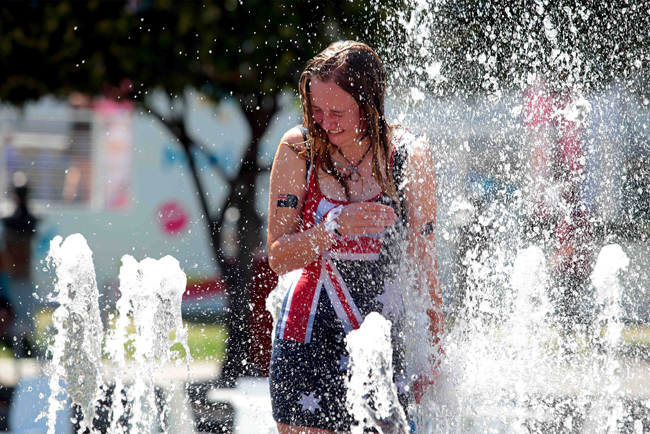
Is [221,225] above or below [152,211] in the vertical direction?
below

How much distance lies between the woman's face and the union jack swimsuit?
12cm

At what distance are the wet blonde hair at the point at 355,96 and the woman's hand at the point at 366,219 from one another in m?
0.10

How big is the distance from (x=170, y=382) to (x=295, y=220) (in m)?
3.93

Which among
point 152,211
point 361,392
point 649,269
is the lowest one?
Answer: point 361,392

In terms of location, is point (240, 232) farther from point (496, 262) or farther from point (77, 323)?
point (77, 323)

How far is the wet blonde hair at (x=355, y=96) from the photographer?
184 cm

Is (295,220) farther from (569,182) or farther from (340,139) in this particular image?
(569,182)

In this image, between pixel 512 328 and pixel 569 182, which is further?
pixel 569 182

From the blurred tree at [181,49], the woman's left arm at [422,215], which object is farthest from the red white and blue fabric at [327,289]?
the blurred tree at [181,49]

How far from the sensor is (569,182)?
6949 mm

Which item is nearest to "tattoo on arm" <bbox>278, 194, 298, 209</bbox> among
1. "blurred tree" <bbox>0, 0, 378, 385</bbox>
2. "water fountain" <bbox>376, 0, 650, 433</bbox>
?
"water fountain" <bbox>376, 0, 650, 433</bbox>

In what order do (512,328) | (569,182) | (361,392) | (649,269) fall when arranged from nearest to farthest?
(361,392) < (512,328) < (569,182) < (649,269)

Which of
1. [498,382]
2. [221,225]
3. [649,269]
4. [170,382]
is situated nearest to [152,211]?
[221,225]

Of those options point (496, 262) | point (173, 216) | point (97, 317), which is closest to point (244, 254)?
point (496, 262)
